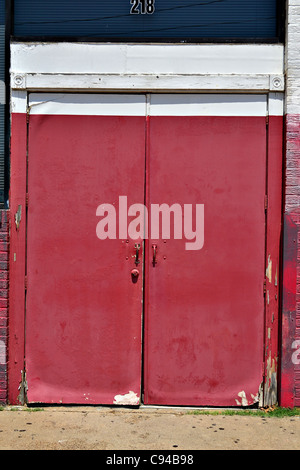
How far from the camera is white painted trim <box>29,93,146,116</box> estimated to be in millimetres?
4617

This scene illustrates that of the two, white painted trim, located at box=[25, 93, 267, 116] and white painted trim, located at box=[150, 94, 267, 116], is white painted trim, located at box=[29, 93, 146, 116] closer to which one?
white painted trim, located at box=[25, 93, 267, 116]

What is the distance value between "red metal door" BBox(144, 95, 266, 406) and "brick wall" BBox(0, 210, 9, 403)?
1158mm

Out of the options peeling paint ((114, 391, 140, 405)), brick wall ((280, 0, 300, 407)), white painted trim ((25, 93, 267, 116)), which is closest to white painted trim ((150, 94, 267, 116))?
white painted trim ((25, 93, 267, 116))

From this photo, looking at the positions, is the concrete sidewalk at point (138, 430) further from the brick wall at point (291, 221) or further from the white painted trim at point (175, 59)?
the white painted trim at point (175, 59)

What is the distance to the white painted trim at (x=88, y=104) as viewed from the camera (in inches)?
182

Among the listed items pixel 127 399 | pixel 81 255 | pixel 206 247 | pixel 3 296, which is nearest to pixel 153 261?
pixel 206 247

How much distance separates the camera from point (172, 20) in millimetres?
4684

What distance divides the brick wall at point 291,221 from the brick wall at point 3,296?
89.1 inches

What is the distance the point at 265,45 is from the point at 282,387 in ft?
9.13

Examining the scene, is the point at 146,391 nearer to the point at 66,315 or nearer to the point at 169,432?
the point at 169,432

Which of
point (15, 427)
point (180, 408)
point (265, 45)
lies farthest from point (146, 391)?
point (265, 45)

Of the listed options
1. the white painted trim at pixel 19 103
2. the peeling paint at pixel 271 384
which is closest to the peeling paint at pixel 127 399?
the peeling paint at pixel 271 384

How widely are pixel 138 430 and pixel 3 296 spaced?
5.03 ft

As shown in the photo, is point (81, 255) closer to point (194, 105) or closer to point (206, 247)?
point (206, 247)
